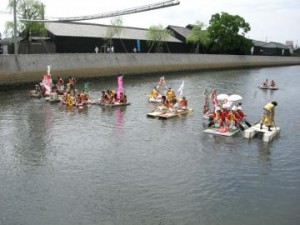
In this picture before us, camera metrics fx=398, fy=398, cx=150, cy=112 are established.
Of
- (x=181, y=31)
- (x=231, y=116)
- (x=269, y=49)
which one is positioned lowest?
(x=231, y=116)

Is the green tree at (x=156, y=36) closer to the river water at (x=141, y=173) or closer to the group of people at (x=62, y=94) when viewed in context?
the group of people at (x=62, y=94)

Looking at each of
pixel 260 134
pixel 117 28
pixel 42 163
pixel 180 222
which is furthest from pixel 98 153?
pixel 117 28

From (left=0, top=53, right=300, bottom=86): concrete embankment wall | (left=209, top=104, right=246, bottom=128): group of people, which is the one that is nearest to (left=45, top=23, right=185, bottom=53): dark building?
(left=0, top=53, right=300, bottom=86): concrete embankment wall

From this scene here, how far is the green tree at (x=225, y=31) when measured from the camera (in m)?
89.9

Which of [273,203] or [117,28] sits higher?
[117,28]

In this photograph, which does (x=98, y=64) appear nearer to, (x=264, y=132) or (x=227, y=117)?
(x=227, y=117)

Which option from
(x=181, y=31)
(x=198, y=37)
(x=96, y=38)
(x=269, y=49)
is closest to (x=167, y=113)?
(x=96, y=38)

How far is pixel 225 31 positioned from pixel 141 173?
78.2 meters

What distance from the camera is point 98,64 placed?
58.5 m

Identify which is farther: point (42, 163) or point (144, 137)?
point (144, 137)

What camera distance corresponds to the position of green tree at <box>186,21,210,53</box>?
87637 mm

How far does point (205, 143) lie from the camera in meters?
21.4

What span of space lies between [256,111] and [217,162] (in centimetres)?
1486

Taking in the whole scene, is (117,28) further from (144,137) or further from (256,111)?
(144,137)
